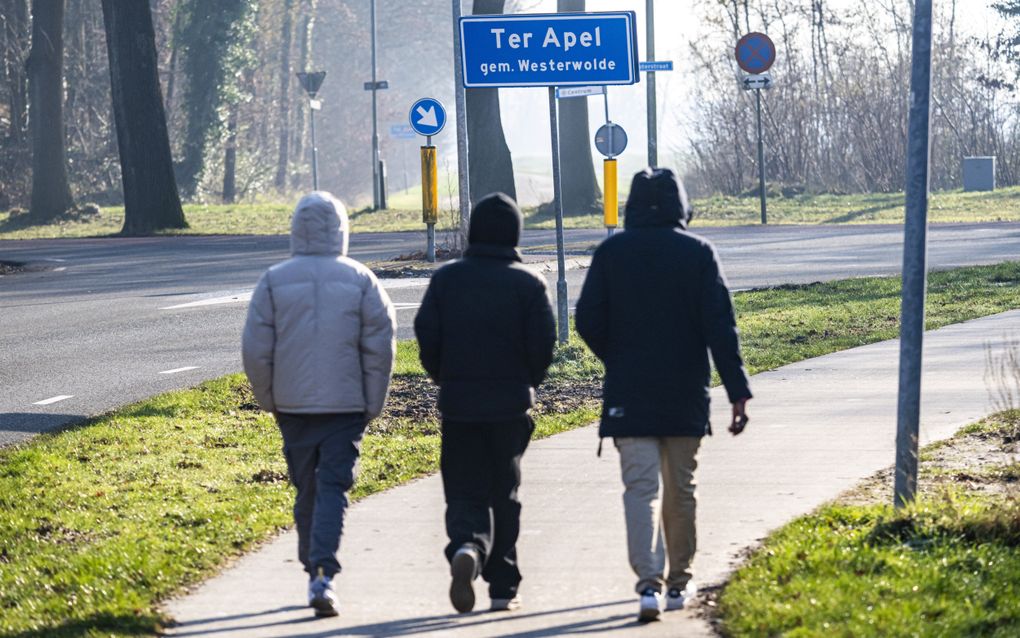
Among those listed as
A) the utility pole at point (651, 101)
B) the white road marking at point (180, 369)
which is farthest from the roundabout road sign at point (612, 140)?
the white road marking at point (180, 369)

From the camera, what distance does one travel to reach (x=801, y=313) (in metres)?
15.7

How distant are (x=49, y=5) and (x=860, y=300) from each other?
28.1m

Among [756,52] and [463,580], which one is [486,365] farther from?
[756,52]

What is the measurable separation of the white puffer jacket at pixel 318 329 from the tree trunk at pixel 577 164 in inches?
1243

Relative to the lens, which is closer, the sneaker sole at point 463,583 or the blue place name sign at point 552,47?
the sneaker sole at point 463,583

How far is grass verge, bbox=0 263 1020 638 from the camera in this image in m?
6.29

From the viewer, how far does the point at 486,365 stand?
5758 mm

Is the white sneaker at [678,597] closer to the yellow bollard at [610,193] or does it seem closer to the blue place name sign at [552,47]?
the blue place name sign at [552,47]

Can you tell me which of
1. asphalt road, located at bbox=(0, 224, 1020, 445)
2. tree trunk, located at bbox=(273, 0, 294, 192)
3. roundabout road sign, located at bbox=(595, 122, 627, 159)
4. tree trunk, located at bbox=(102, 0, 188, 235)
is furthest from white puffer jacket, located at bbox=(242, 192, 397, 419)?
tree trunk, located at bbox=(273, 0, 294, 192)

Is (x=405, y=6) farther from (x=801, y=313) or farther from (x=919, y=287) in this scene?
(x=919, y=287)

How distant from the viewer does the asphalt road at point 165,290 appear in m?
12.8

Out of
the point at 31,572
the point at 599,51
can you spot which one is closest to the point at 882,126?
the point at 599,51

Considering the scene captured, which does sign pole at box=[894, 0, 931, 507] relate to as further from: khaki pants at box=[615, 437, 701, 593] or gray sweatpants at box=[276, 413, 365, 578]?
gray sweatpants at box=[276, 413, 365, 578]

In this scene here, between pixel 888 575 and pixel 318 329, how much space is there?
2274mm
